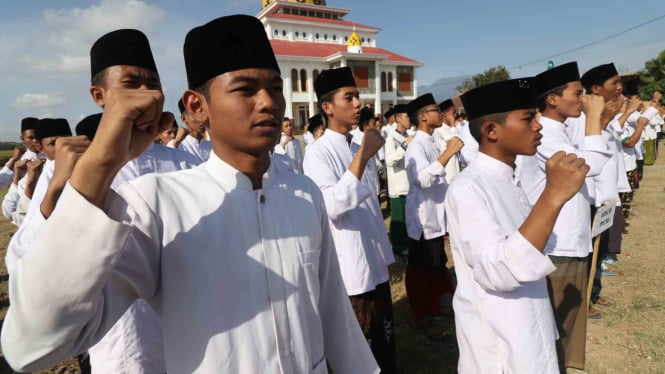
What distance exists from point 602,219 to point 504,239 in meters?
2.23

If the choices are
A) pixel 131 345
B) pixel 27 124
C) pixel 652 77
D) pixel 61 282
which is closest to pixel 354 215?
pixel 131 345

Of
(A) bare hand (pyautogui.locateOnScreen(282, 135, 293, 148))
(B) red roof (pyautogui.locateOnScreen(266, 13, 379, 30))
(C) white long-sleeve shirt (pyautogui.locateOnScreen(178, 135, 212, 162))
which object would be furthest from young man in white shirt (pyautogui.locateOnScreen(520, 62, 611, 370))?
(B) red roof (pyautogui.locateOnScreen(266, 13, 379, 30))

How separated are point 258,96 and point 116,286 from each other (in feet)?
2.29

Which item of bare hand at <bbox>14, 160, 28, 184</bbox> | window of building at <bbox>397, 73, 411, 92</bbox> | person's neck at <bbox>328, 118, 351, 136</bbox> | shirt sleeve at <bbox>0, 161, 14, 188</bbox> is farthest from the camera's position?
window of building at <bbox>397, 73, 411, 92</bbox>

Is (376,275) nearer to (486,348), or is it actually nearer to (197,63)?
(486,348)

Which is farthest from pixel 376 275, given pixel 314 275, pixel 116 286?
pixel 116 286

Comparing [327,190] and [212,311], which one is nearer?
[212,311]

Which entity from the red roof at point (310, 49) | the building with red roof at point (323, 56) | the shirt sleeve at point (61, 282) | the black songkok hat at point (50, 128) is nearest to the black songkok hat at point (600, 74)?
the shirt sleeve at point (61, 282)

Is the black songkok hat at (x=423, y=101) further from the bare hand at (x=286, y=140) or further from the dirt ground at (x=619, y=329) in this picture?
the bare hand at (x=286, y=140)

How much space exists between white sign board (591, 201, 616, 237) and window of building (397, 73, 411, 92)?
3564 cm

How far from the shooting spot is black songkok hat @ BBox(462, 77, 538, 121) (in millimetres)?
2158

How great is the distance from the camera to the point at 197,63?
1289mm

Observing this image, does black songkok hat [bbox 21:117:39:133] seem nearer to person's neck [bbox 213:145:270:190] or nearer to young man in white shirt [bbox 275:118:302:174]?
young man in white shirt [bbox 275:118:302:174]

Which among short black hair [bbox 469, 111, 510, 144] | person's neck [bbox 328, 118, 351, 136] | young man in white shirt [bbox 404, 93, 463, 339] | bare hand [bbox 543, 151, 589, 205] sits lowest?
young man in white shirt [bbox 404, 93, 463, 339]
